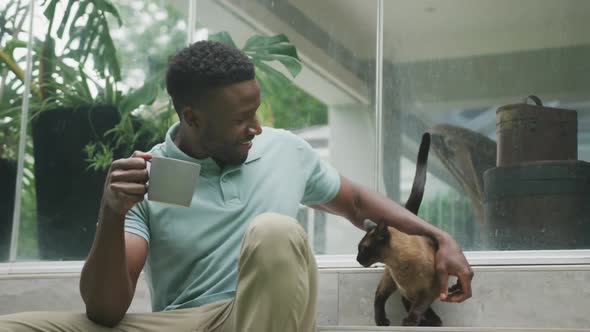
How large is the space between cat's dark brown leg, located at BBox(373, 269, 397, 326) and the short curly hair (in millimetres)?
1292

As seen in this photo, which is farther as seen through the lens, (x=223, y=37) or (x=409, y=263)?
(x=223, y=37)

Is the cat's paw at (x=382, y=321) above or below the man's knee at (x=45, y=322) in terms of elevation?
below

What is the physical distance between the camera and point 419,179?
10.9ft

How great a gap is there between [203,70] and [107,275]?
0.57 meters

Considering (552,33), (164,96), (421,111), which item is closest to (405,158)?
(421,111)

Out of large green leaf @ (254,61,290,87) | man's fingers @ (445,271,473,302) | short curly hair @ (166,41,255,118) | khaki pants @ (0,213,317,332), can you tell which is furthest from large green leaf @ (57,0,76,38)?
man's fingers @ (445,271,473,302)

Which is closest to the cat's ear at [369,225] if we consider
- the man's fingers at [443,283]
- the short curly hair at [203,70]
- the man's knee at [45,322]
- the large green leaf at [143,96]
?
the man's fingers at [443,283]

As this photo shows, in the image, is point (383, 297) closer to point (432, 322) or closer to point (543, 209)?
point (432, 322)

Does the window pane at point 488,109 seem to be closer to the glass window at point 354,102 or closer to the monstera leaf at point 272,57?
the glass window at point 354,102

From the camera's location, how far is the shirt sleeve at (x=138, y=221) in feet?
6.70

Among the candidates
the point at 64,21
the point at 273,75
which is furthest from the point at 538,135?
the point at 64,21

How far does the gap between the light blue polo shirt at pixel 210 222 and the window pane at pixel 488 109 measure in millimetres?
1359

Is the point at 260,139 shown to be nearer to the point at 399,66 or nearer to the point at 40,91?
the point at 399,66

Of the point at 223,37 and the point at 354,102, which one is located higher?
the point at 223,37
